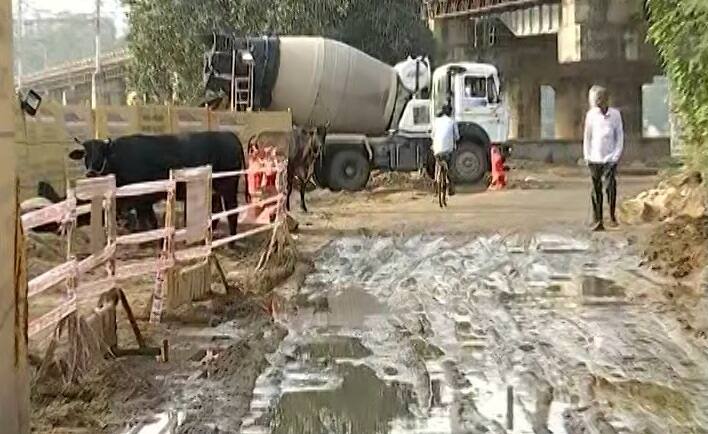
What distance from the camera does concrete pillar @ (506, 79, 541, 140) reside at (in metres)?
59.4

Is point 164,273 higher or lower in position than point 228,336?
higher

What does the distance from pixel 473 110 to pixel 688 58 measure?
19109 millimetres

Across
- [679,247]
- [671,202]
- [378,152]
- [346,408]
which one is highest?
[378,152]

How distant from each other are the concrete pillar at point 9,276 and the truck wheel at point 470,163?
88.1 ft

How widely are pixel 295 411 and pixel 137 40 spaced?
118 feet

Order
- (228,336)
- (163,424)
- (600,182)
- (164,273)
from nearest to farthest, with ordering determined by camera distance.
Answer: (163,424)
(228,336)
(164,273)
(600,182)

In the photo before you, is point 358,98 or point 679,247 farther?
point 358,98

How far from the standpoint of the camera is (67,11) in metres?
70.0

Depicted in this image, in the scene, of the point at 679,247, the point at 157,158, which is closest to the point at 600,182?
the point at 679,247

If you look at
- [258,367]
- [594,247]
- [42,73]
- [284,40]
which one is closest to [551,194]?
[284,40]

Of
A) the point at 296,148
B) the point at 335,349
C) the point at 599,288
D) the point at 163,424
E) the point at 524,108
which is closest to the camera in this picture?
the point at 163,424

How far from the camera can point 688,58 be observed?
14711 mm

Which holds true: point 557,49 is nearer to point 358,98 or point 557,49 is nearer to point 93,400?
point 358,98

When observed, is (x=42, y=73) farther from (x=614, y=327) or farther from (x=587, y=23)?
(x=614, y=327)
